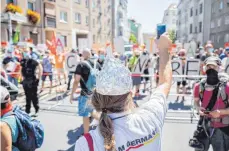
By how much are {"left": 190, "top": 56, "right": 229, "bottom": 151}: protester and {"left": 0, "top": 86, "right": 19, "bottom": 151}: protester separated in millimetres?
2056

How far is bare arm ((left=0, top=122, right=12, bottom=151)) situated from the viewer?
1.79 m

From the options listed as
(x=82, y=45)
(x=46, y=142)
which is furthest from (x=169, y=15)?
(x=46, y=142)

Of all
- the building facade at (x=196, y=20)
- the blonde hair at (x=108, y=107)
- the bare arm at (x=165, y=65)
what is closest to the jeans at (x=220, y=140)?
the bare arm at (x=165, y=65)

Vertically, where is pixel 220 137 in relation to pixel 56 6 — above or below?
below

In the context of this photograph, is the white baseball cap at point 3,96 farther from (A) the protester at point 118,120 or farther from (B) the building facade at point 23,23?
(B) the building facade at point 23,23

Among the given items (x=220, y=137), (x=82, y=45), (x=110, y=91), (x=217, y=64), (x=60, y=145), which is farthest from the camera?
(x=82, y=45)

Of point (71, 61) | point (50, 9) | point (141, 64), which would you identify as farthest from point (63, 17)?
point (141, 64)

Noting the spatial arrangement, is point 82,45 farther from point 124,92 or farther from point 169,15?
point 169,15

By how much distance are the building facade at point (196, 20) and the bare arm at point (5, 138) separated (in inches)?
1673

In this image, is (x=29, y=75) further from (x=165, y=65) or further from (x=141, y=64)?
(x=165, y=65)

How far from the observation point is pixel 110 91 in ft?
3.77

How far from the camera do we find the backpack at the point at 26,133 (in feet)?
6.75

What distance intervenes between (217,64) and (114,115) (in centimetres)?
219

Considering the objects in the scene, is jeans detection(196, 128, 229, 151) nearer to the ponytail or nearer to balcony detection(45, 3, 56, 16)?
the ponytail
